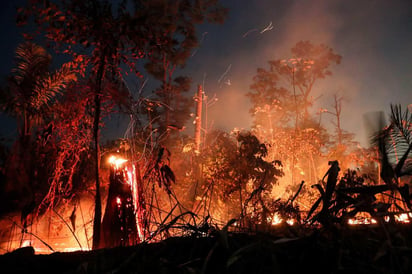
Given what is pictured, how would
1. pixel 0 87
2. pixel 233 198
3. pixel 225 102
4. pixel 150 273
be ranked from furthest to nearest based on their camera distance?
pixel 225 102, pixel 0 87, pixel 233 198, pixel 150 273

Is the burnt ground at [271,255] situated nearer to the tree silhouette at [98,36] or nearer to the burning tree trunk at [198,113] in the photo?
the tree silhouette at [98,36]

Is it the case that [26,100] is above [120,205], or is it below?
above

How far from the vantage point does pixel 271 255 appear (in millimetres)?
729

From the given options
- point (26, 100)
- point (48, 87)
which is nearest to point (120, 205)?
point (48, 87)

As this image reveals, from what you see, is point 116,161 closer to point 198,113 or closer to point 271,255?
point 271,255

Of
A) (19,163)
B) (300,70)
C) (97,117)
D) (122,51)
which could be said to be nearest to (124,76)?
(122,51)

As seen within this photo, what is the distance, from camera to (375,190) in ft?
3.79

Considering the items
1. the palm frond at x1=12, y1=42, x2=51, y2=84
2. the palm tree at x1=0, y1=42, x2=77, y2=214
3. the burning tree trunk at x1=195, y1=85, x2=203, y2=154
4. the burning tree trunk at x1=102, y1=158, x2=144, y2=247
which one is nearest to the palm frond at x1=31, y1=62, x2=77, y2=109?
the palm tree at x1=0, y1=42, x2=77, y2=214

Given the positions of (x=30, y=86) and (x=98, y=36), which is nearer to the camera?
(x=98, y=36)

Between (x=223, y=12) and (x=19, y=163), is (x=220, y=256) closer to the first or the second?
(x=19, y=163)

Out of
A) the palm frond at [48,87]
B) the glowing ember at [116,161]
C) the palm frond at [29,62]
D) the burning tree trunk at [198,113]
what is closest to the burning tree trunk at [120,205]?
the glowing ember at [116,161]

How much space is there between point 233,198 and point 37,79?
7638 millimetres

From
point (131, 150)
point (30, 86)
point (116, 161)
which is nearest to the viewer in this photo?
point (131, 150)

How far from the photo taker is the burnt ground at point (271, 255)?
739 millimetres
